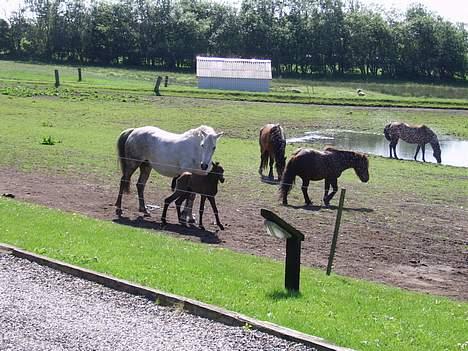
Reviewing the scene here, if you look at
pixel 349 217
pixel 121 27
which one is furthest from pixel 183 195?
pixel 121 27

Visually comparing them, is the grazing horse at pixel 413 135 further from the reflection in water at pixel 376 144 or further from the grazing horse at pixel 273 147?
the grazing horse at pixel 273 147

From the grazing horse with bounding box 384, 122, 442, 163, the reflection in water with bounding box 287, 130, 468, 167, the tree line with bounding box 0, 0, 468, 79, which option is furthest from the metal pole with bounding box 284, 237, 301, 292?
the tree line with bounding box 0, 0, 468, 79

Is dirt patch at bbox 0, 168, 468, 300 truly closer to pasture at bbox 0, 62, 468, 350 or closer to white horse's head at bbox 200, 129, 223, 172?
pasture at bbox 0, 62, 468, 350

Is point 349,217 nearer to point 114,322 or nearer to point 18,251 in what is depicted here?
point 18,251

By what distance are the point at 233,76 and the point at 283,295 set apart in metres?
58.4

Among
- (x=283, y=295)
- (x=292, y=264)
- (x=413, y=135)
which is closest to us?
(x=283, y=295)

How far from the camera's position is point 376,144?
35.9 m

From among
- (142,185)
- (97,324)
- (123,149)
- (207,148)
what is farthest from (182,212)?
(97,324)

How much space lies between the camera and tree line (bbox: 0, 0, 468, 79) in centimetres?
10169

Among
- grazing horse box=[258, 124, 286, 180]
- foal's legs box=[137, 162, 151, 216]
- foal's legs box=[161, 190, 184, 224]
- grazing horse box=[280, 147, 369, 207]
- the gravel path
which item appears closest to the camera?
the gravel path

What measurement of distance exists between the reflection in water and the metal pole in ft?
71.0

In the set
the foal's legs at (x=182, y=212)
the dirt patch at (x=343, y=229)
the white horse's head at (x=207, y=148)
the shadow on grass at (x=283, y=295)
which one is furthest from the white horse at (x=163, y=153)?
the shadow on grass at (x=283, y=295)

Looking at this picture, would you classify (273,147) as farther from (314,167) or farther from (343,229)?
(343,229)

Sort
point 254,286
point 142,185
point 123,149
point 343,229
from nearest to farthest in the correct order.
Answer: point 254,286
point 343,229
point 142,185
point 123,149
